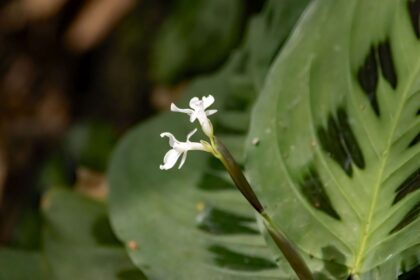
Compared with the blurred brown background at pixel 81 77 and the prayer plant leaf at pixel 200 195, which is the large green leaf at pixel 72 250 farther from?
the blurred brown background at pixel 81 77

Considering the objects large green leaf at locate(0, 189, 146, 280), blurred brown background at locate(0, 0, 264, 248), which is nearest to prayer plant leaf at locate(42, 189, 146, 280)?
large green leaf at locate(0, 189, 146, 280)

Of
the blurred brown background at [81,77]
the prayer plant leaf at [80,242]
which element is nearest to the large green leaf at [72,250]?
the prayer plant leaf at [80,242]

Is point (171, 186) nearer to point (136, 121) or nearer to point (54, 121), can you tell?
point (136, 121)

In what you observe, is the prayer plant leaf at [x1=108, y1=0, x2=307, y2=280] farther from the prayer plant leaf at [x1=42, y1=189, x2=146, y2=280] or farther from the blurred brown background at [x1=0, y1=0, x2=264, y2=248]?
the blurred brown background at [x1=0, y1=0, x2=264, y2=248]

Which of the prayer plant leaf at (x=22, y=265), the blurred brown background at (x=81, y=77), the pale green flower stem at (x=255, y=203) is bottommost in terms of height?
the pale green flower stem at (x=255, y=203)

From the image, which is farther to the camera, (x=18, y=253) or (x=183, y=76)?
(x=183, y=76)

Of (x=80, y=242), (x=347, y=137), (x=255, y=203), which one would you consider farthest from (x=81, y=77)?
(x=255, y=203)

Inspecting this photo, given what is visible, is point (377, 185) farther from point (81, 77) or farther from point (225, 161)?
point (81, 77)

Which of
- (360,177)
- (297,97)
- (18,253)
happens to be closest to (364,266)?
(360,177)
